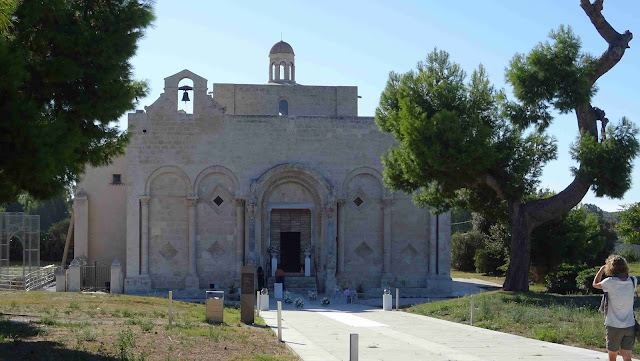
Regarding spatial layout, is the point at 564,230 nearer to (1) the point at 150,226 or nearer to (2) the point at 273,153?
(2) the point at 273,153

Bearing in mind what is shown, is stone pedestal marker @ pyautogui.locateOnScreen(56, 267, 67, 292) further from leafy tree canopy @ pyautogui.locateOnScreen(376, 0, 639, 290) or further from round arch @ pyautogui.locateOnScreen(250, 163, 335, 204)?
leafy tree canopy @ pyautogui.locateOnScreen(376, 0, 639, 290)

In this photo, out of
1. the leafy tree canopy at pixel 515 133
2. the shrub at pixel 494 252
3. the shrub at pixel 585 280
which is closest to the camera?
the leafy tree canopy at pixel 515 133

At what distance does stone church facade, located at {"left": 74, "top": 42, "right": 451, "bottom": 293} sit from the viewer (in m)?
34.6

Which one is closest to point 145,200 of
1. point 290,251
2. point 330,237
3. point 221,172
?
point 221,172

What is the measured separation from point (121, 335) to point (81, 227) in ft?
78.2

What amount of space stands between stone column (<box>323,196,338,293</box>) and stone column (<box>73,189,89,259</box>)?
11510 mm

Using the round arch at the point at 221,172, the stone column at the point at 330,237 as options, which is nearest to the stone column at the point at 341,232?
the stone column at the point at 330,237

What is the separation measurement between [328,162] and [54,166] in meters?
23.8

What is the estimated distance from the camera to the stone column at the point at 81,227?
3700 cm

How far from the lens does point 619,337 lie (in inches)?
424

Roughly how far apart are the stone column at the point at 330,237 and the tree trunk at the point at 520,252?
11.0m

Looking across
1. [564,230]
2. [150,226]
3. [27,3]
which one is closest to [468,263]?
[564,230]

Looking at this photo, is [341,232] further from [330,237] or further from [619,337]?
[619,337]

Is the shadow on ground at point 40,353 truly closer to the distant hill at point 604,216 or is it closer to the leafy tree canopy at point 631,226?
the distant hill at point 604,216
